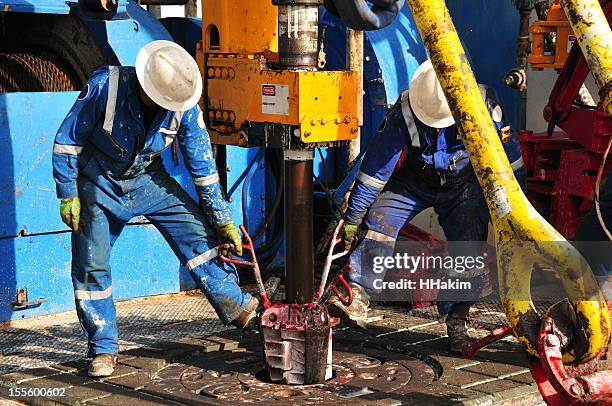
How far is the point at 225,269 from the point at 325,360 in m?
0.82

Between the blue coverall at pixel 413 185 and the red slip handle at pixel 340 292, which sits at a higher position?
the blue coverall at pixel 413 185

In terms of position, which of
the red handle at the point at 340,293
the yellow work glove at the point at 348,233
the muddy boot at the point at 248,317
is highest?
the yellow work glove at the point at 348,233

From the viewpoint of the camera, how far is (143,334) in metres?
6.97

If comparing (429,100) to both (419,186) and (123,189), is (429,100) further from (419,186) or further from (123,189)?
(123,189)

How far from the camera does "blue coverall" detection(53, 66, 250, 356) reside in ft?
19.4

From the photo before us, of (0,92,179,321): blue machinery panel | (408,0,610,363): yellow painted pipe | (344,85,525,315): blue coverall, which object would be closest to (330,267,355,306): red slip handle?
(344,85,525,315): blue coverall

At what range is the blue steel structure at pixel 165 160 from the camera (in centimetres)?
712

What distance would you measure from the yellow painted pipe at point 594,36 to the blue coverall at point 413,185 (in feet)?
5.45

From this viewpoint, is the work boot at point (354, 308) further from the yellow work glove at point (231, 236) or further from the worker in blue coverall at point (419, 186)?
the yellow work glove at point (231, 236)

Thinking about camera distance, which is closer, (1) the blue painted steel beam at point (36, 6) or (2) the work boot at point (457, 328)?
(2) the work boot at point (457, 328)

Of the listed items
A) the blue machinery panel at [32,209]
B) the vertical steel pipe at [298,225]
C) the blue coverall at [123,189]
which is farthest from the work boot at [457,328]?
the blue machinery panel at [32,209]

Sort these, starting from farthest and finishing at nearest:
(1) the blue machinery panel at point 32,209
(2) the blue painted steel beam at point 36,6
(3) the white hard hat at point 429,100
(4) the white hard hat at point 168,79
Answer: (1) the blue machinery panel at point 32,209 < (2) the blue painted steel beam at point 36,6 < (3) the white hard hat at point 429,100 < (4) the white hard hat at point 168,79

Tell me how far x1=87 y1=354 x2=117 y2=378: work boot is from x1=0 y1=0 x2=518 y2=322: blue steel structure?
1413 millimetres

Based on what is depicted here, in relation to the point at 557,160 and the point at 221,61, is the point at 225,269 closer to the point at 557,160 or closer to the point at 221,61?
A: the point at 221,61
